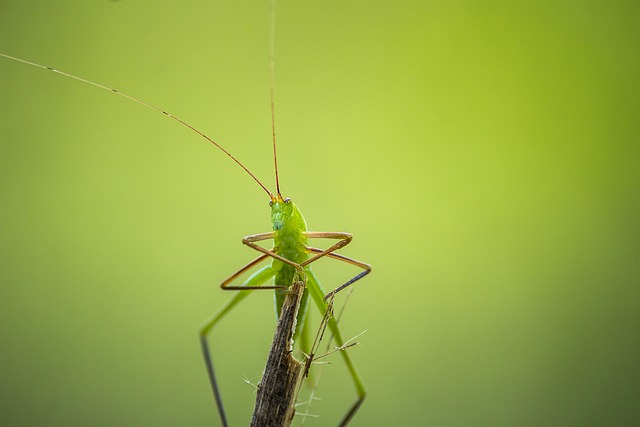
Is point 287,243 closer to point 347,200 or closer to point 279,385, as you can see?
point 279,385

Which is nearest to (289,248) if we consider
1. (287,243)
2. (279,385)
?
(287,243)

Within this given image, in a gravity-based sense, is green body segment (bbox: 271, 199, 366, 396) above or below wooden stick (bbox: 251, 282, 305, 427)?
above

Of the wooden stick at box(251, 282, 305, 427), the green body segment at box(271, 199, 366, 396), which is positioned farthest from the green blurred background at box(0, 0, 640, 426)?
the wooden stick at box(251, 282, 305, 427)

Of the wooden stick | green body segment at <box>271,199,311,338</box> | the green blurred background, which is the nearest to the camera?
the wooden stick

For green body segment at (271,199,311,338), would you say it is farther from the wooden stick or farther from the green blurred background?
the green blurred background

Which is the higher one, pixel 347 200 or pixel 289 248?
pixel 347 200

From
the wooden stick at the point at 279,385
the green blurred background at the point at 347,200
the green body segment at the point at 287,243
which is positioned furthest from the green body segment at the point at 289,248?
the green blurred background at the point at 347,200

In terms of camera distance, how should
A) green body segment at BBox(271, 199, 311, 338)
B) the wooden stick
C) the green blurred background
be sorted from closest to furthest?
the wooden stick → green body segment at BBox(271, 199, 311, 338) → the green blurred background
